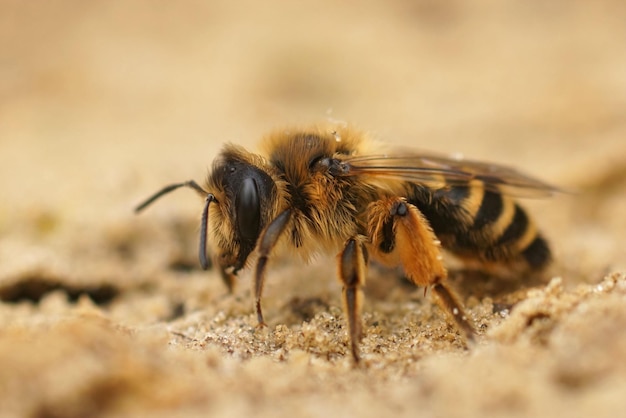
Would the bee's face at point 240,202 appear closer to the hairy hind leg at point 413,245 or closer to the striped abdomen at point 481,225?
the hairy hind leg at point 413,245

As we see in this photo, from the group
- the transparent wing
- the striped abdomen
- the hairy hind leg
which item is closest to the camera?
the hairy hind leg

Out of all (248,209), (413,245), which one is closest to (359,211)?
(413,245)

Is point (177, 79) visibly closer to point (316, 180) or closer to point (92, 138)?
point (92, 138)

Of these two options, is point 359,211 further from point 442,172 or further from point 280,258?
point 280,258

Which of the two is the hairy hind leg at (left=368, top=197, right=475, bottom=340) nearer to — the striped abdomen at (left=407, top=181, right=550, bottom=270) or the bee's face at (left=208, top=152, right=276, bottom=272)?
the striped abdomen at (left=407, top=181, right=550, bottom=270)

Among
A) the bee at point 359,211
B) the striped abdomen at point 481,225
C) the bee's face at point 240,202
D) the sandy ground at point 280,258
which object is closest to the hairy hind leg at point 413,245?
the bee at point 359,211

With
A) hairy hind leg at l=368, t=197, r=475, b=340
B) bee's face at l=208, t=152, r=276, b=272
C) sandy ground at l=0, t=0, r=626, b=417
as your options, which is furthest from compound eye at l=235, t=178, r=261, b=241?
hairy hind leg at l=368, t=197, r=475, b=340
